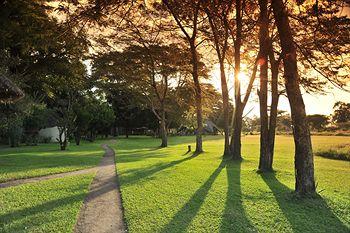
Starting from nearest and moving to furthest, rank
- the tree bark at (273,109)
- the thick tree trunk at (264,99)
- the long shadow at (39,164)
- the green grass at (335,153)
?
the tree bark at (273,109) → the thick tree trunk at (264,99) → the long shadow at (39,164) → the green grass at (335,153)

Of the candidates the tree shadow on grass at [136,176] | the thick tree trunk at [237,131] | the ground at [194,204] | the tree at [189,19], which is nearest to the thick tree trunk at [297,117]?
the ground at [194,204]

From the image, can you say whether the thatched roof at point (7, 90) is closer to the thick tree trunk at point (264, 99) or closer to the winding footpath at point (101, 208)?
the winding footpath at point (101, 208)

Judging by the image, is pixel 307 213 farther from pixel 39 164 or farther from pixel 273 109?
pixel 39 164

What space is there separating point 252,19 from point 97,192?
11.3 metres

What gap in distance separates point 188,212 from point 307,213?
8.59 ft

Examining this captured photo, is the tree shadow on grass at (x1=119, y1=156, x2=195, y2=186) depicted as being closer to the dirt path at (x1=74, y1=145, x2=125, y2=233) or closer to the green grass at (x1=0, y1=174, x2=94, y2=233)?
the dirt path at (x1=74, y1=145, x2=125, y2=233)

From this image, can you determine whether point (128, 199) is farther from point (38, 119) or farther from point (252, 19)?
point (38, 119)

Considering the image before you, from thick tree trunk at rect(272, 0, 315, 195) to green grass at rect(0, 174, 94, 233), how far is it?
5684mm

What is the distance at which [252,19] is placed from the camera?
631 inches

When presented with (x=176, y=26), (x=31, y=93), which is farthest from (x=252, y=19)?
(x=31, y=93)

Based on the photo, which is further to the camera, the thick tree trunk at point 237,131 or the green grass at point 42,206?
the thick tree trunk at point 237,131

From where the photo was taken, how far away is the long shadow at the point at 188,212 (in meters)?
6.20

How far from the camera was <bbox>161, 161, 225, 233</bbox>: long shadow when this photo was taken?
6.20 metres

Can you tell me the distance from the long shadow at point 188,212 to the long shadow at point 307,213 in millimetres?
1944
